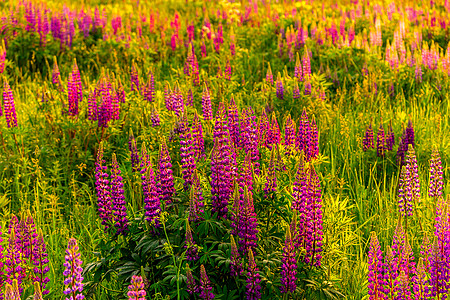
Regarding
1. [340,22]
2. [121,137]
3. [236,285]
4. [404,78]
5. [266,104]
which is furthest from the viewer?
[340,22]

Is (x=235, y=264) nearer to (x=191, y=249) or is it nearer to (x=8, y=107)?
(x=191, y=249)

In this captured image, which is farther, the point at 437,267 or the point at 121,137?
the point at 121,137

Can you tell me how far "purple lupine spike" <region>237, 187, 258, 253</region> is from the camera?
3.37 metres

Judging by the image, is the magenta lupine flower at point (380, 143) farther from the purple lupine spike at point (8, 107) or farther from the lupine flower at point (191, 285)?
the purple lupine spike at point (8, 107)

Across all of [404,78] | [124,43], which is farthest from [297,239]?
[124,43]

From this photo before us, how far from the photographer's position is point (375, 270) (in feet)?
10.1

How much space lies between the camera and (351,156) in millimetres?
5785

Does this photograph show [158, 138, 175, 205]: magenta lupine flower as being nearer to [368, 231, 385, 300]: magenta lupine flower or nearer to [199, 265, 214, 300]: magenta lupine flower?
[199, 265, 214, 300]: magenta lupine flower

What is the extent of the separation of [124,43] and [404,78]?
4.56m

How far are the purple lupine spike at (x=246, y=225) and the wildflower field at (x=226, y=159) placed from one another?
0.04 ft

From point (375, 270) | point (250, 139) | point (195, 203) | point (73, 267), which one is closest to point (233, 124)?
point (250, 139)

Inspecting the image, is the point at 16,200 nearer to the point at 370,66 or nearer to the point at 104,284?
the point at 104,284

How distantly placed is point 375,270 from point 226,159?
1.16 meters

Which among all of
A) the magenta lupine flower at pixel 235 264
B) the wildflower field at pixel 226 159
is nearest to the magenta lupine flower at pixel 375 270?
the wildflower field at pixel 226 159
